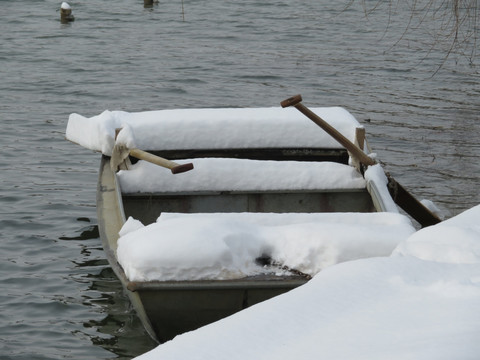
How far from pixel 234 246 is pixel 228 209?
2.05 meters

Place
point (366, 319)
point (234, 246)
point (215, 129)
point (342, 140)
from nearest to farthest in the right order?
point (366, 319), point (234, 246), point (342, 140), point (215, 129)

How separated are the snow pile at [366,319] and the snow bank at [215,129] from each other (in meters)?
4.49

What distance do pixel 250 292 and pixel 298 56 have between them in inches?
452

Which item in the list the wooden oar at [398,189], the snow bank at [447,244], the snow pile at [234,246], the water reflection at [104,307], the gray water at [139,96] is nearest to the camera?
the snow bank at [447,244]

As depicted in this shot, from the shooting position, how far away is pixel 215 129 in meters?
7.14

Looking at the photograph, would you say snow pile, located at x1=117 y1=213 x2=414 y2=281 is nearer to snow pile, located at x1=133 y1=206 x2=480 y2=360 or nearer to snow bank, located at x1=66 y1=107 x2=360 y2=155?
snow pile, located at x1=133 y1=206 x2=480 y2=360

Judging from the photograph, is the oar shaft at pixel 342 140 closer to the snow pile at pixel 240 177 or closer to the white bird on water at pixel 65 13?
the snow pile at pixel 240 177

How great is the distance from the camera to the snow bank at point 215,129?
7020 millimetres

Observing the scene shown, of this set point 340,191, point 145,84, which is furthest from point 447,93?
point 340,191

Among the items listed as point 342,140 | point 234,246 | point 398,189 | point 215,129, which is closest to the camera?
point 234,246

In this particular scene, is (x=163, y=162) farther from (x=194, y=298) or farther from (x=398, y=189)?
(x=398, y=189)

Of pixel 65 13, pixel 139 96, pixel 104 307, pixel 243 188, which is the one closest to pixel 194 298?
pixel 104 307

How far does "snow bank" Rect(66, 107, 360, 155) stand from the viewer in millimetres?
7020

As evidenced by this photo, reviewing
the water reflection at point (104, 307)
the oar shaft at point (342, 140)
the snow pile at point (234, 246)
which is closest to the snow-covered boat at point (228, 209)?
the snow pile at point (234, 246)
